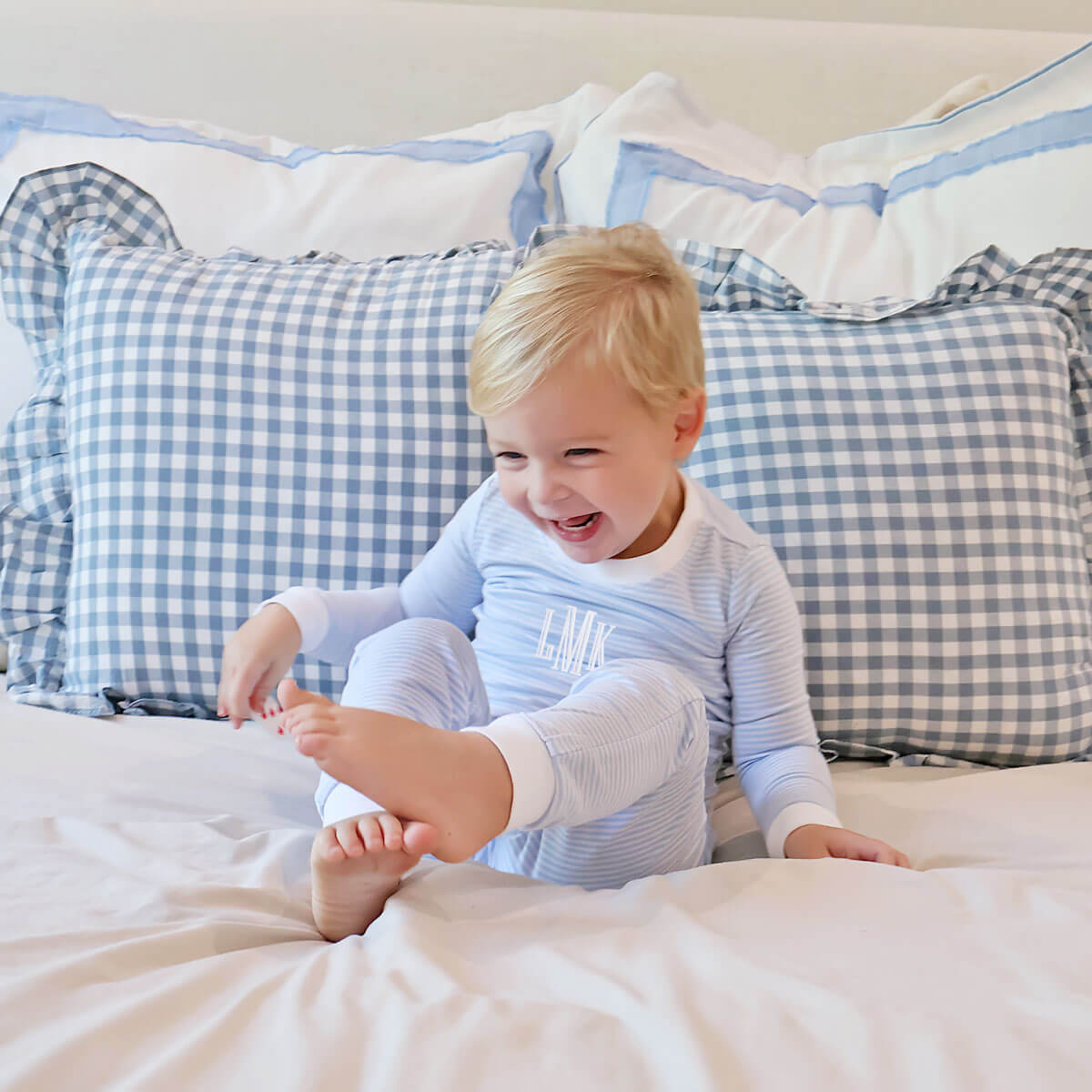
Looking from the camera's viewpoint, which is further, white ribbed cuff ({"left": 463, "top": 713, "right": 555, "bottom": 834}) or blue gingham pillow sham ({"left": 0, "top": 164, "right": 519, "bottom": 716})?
blue gingham pillow sham ({"left": 0, "top": 164, "right": 519, "bottom": 716})

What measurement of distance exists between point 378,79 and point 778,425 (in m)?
0.91

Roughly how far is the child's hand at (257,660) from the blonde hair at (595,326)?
271mm

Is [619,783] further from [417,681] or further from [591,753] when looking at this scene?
[417,681]

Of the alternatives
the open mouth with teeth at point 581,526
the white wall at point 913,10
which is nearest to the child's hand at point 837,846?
the open mouth with teeth at point 581,526

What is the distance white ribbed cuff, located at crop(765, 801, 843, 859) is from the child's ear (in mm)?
304

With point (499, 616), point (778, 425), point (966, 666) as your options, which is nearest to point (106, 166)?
point (499, 616)

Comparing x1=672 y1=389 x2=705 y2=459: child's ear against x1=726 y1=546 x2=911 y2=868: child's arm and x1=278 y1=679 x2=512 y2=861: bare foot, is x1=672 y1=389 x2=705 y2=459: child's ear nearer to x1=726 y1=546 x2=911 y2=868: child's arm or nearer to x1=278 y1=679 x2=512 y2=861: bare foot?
x1=726 y1=546 x2=911 y2=868: child's arm

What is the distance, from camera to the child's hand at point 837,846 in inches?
30.4

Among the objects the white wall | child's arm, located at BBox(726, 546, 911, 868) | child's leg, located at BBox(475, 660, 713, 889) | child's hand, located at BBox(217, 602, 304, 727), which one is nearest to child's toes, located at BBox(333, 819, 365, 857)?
child's leg, located at BBox(475, 660, 713, 889)

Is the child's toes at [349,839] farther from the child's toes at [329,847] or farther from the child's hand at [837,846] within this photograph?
the child's hand at [837,846]

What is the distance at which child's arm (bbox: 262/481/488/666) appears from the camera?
0.93m

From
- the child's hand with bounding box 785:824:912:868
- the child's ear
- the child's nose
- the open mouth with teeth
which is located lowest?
the child's hand with bounding box 785:824:912:868

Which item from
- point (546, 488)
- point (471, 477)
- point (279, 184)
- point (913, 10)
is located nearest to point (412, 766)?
point (546, 488)

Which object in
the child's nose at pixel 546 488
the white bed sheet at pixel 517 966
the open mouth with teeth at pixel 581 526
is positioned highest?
the child's nose at pixel 546 488
